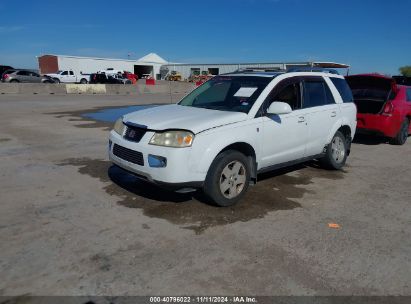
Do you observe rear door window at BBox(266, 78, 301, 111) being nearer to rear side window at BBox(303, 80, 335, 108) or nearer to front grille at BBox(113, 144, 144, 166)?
rear side window at BBox(303, 80, 335, 108)

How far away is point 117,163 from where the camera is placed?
515cm

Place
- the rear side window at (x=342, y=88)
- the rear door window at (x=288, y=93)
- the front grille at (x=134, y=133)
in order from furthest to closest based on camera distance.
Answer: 1. the rear side window at (x=342, y=88)
2. the rear door window at (x=288, y=93)
3. the front grille at (x=134, y=133)

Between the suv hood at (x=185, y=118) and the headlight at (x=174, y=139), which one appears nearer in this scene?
the headlight at (x=174, y=139)

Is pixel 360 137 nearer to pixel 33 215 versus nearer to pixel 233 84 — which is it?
pixel 233 84

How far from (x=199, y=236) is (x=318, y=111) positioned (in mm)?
3292

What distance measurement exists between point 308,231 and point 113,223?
7.26ft

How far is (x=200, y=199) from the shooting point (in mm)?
5238

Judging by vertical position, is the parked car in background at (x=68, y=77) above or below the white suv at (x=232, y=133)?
below

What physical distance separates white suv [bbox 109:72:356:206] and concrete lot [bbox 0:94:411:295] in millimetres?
444

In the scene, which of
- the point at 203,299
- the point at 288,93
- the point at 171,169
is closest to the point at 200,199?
the point at 171,169

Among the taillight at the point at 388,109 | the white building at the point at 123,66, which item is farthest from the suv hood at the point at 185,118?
the white building at the point at 123,66

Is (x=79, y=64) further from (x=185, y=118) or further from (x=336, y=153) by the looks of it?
(x=185, y=118)

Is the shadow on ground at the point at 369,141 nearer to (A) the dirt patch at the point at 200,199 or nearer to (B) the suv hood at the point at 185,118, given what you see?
(A) the dirt patch at the point at 200,199

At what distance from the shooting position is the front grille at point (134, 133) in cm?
480
